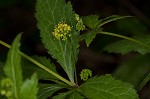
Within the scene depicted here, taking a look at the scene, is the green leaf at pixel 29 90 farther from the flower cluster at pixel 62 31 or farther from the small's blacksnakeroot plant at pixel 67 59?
the flower cluster at pixel 62 31

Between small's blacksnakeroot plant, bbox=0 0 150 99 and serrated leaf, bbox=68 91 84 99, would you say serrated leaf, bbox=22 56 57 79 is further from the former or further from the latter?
serrated leaf, bbox=68 91 84 99

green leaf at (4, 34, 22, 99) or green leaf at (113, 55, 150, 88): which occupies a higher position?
green leaf at (4, 34, 22, 99)

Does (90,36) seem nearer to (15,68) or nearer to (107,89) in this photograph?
(107,89)

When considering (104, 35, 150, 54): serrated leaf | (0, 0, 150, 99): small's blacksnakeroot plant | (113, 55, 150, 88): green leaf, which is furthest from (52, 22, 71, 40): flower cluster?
(113, 55, 150, 88): green leaf

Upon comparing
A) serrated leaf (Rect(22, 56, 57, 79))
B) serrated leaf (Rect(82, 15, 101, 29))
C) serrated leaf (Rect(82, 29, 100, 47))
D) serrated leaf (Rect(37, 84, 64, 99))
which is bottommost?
serrated leaf (Rect(37, 84, 64, 99))

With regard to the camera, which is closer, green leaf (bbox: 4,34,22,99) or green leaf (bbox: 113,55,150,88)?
green leaf (bbox: 4,34,22,99)

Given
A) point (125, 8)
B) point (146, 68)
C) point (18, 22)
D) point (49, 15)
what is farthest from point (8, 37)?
point (49, 15)
